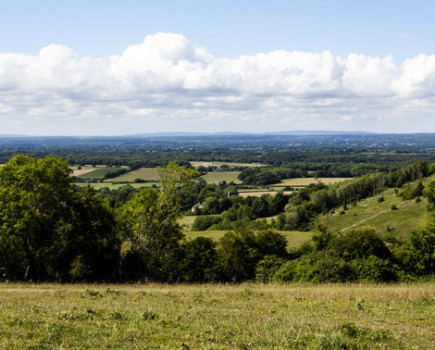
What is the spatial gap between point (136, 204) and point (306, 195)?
10382 centimetres

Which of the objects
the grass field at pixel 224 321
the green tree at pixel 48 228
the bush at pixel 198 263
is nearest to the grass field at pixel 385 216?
the bush at pixel 198 263

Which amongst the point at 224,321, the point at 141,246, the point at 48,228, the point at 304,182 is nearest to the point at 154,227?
the point at 141,246

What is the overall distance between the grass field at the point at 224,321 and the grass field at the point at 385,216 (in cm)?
7140

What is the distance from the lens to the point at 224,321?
41.7 ft

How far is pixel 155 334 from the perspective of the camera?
11.3 m

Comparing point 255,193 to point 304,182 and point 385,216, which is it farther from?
point 385,216

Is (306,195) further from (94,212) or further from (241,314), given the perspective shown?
(241,314)

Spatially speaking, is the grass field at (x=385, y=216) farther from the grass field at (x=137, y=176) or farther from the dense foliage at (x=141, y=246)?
the grass field at (x=137, y=176)

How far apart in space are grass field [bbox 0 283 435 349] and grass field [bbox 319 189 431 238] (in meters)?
71.4

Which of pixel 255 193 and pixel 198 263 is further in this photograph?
pixel 255 193

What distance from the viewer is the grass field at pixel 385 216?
286 feet

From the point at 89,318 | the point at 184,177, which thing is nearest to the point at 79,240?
the point at 184,177

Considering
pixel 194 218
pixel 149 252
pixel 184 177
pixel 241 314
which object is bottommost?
pixel 194 218

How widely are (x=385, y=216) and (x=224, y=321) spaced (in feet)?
313
